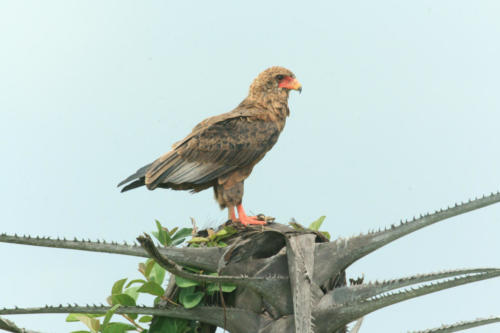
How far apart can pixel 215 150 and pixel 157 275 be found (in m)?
1.45

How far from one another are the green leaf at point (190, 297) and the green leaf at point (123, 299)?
43 centimetres

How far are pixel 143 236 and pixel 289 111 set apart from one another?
3.55m

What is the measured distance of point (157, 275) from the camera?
6.11m

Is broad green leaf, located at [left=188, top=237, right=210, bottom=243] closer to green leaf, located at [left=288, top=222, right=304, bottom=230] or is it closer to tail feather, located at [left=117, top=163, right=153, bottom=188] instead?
green leaf, located at [left=288, top=222, right=304, bottom=230]

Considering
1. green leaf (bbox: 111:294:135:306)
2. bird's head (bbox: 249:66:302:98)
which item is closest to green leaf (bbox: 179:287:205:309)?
green leaf (bbox: 111:294:135:306)

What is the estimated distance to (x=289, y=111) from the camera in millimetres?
7527

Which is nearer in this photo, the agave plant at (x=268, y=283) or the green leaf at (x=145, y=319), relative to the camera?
the agave plant at (x=268, y=283)

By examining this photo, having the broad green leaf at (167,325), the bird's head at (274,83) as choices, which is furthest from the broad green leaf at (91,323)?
the bird's head at (274,83)

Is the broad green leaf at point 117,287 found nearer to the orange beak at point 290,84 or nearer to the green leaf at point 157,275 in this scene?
the green leaf at point 157,275

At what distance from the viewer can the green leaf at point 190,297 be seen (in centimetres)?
551

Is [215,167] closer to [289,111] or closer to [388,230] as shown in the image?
[289,111]

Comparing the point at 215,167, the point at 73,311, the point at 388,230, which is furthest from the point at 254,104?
the point at 73,311

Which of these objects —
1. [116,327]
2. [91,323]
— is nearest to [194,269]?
[116,327]

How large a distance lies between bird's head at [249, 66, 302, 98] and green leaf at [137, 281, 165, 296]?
266 cm
